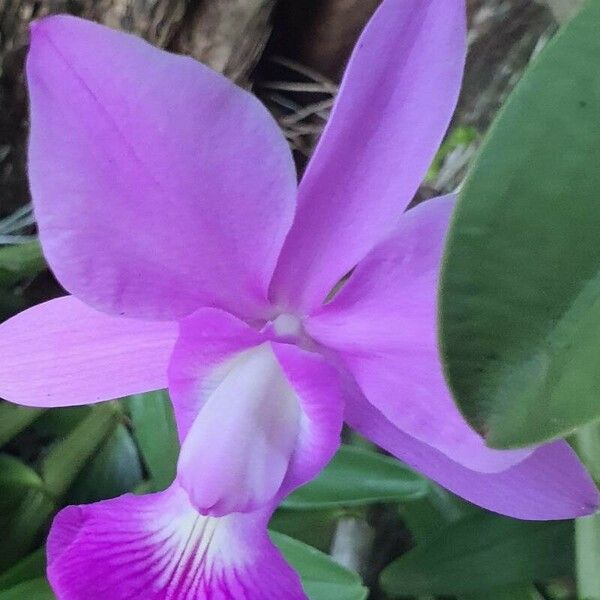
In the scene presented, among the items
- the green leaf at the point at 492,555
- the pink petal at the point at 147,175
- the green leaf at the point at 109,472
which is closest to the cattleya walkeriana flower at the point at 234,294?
the pink petal at the point at 147,175

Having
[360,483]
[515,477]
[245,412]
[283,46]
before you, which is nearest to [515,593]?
[360,483]

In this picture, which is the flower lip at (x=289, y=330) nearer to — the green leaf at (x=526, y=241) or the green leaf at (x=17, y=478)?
the green leaf at (x=526, y=241)

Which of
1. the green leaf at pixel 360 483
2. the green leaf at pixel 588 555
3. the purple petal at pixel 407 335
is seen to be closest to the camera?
the purple petal at pixel 407 335

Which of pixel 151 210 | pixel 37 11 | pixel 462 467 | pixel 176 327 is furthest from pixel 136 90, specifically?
pixel 37 11

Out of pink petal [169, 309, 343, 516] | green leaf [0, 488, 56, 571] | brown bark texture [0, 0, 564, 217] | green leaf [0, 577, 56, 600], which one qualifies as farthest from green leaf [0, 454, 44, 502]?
pink petal [169, 309, 343, 516]

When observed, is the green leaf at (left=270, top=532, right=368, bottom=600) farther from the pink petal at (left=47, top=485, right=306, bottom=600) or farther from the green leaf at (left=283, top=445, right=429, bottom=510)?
the pink petal at (left=47, top=485, right=306, bottom=600)

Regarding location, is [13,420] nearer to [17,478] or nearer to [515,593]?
[17,478]
